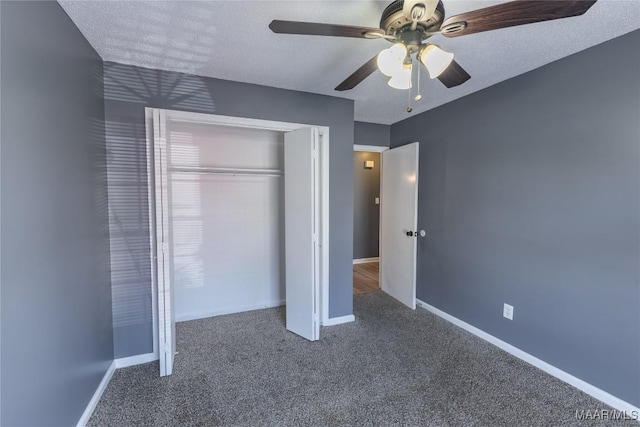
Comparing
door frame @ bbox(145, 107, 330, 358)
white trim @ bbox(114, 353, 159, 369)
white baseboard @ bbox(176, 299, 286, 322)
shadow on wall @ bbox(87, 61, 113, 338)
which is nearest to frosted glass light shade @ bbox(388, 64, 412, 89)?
door frame @ bbox(145, 107, 330, 358)

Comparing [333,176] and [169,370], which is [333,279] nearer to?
[333,176]

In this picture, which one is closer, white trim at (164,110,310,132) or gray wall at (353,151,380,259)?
white trim at (164,110,310,132)

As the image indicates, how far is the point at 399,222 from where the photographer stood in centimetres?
368

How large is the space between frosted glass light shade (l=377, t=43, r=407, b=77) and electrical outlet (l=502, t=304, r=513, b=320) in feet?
7.62

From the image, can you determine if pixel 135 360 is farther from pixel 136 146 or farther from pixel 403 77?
pixel 403 77

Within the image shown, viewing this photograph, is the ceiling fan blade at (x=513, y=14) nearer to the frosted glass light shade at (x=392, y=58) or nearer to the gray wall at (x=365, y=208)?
the frosted glass light shade at (x=392, y=58)

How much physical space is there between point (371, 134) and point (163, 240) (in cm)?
297

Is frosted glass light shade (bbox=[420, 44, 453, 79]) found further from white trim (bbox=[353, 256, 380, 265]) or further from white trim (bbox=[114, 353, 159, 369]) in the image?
white trim (bbox=[353, 256, 380, 265])

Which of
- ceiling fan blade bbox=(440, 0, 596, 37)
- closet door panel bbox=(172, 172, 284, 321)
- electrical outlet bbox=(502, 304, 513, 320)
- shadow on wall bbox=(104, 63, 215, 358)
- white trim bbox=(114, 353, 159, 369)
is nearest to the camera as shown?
ceiling fan blade bbox=(440, 0, 596, 37)

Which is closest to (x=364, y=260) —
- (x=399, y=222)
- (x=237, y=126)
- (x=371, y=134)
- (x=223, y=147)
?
(x=399, y=222)

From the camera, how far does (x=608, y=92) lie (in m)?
1.92

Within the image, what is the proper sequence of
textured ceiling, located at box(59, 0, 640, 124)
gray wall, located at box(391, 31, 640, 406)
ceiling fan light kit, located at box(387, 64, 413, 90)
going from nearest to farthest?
1. ceiling fan light kit, located at box(387, 64, 413, 90)
2. textured ceiling, located at box(59, 0, 640, 124)
3. gray wall, located at box(391, 31, 640, 406)

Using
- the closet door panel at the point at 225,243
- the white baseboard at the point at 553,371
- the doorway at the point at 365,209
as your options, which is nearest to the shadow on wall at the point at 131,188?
the closet door panel at the point at 225,243

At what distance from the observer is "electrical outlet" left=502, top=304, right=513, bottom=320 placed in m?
2.55
